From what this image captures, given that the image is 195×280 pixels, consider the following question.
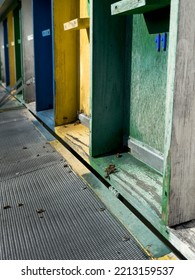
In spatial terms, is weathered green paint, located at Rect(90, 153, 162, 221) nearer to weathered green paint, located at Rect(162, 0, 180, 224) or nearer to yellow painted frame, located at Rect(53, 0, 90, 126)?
weathered green paint, located at Rect(162, 0, 180, 224)

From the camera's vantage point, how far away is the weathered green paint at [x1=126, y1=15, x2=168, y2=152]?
2.29m

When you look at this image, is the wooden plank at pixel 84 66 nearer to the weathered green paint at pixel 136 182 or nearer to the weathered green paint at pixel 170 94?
→ the weathered green paint at pixel 136 182

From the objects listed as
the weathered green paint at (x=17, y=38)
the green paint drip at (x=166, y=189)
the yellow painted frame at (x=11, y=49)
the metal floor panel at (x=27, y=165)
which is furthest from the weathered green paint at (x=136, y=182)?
the yellow painted frame at (x=11, y=49)

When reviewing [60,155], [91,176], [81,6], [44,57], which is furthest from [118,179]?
[44,57]

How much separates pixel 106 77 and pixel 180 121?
126 centimetres

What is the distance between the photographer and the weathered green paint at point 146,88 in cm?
229

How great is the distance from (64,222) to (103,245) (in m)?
0.33

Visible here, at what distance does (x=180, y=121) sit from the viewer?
149 centimetres

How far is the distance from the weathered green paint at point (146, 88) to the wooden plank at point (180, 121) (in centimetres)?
75

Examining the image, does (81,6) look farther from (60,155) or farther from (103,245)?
(103,245)

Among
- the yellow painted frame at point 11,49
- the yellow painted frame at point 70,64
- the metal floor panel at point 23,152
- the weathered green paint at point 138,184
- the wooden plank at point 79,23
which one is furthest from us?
the yellow painted frame at point 11,49

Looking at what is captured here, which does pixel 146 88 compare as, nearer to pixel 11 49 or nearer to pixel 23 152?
pixel 23 152

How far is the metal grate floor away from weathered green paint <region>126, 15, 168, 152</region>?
0.65 meters

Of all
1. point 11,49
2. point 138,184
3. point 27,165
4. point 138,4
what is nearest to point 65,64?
point 27,165
